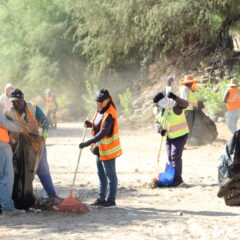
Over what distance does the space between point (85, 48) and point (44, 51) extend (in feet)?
12.8

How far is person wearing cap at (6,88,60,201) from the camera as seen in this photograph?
22.8ft

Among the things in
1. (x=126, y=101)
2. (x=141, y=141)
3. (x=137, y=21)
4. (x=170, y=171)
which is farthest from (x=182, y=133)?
(x=126, y=101)

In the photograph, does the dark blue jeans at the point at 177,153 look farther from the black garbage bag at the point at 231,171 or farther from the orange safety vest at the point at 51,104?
the orange safety vest at the point at 51,104

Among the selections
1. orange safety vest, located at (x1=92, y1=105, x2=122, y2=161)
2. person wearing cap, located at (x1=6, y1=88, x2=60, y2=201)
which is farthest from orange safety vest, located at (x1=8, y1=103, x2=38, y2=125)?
orange safety vest, located at (x1=92, y1=105, x2=122, y2=161)

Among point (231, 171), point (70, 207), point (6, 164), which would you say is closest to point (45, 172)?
point (6, 164)

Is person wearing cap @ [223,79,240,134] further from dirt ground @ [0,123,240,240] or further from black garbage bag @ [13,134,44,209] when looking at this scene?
black garbage bag @ [13,134,44,209]

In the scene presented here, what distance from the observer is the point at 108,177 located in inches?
277

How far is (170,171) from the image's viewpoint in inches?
342

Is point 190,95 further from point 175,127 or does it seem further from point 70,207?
point 70,207

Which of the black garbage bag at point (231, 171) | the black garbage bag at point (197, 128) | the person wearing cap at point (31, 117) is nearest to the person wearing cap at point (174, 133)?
the black garbage bag at point (231, 171)

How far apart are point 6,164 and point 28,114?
72cm

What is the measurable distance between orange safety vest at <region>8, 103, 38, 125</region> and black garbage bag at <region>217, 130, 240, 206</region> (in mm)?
2410

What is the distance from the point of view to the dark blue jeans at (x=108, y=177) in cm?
699

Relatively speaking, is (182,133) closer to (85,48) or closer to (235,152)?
(235,152)
